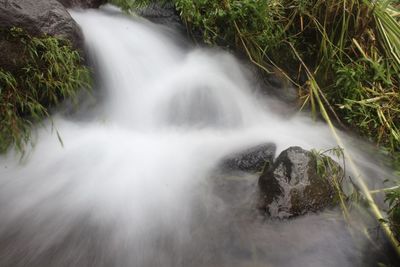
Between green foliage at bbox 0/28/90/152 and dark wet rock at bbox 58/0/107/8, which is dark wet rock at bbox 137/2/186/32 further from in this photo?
green foliage at bbox 0/28/90/152

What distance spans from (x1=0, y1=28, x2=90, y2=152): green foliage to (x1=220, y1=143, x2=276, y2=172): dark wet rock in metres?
1.56

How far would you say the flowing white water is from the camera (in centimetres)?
223

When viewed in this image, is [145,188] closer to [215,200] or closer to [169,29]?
[215,200]

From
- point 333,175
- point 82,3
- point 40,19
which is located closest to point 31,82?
point 40,19

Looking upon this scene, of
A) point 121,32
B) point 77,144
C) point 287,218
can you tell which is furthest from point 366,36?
point 77,144

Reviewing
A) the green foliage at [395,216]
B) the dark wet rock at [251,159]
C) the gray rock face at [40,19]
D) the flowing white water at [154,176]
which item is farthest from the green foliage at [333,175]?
the gray rock face at [40,19]

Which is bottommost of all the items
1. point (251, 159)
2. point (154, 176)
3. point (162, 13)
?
point (154, 176)

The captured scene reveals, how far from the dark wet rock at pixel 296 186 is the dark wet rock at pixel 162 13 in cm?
273

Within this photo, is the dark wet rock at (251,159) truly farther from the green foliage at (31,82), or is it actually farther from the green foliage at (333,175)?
the green foliage at (31,82)

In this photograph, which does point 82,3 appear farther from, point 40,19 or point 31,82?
point 31,82

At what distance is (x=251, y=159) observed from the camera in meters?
2.95

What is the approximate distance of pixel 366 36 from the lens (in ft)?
12.6

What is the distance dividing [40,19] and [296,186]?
257 cm

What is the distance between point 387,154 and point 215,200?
1.77 m
